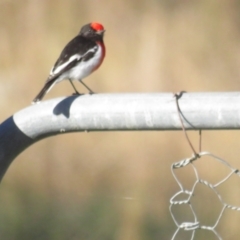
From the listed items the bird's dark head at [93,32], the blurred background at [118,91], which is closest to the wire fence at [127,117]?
the bird's dark head at [93,32]

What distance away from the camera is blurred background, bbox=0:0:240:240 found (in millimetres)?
4156

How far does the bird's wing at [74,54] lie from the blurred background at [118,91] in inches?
57.9

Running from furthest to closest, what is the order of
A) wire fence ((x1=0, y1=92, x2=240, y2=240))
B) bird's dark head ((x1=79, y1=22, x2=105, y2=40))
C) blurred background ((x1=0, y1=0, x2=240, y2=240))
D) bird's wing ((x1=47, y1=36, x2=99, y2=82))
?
blurred background ((x1=0, y1=0, x2=240, y2=240)), bird's dark head ((x1=79, y1=22, x2=105, y2=40)), bird's wing ((x1=47, y1=36, x2=99, y2=82)), wire fence ((x1=0, y1=92, x2=240, y2=240))

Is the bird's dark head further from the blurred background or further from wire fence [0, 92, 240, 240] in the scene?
wire fence [0, 92, 240, 240]

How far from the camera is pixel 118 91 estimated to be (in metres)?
4.25

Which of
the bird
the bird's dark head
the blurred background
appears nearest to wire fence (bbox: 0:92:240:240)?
the bird

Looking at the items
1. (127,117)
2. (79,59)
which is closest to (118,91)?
(79,59)

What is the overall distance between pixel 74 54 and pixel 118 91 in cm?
171

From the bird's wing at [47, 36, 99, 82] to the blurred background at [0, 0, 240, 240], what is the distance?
147cm

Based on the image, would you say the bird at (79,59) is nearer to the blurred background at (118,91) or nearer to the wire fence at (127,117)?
the wire fence at (127,117)

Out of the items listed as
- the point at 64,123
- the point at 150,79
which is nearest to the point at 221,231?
the point at 150,79

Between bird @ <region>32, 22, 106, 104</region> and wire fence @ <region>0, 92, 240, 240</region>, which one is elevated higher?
wire fence @ <region>0, 92, 240, 240</region>

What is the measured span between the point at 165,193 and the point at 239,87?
0.83 m

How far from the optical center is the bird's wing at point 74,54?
2.44 meters
